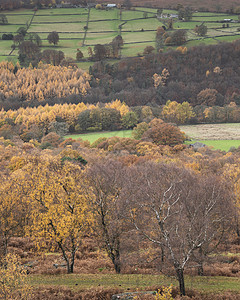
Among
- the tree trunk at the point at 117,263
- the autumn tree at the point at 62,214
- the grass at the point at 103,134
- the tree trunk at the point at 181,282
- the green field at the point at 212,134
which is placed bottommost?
the grass at the point at 103,134

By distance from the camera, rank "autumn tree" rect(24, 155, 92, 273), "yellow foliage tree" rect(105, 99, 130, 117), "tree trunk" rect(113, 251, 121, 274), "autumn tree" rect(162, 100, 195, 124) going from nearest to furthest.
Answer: "autumn tree" rect(24, 155, 92, 273) → "tree trunk" rect(113, 251, 121, 274) → "autumn tree" rect(162, 100, 195, 124) → "yellow foliage tree" rect(105, 99, 130, 117)

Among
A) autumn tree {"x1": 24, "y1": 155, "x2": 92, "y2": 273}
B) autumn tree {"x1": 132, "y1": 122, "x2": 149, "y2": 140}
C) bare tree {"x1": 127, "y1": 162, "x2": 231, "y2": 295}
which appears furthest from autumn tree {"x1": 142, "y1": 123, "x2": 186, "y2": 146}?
autumn tree {"x1": 24, "y1": 155, "x2": 92, "y2": 273}

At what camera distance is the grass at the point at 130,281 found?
33.3 metres

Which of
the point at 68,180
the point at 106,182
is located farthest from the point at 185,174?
the point at 68,180

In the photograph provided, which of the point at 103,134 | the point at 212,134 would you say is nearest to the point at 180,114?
the point at 212,134

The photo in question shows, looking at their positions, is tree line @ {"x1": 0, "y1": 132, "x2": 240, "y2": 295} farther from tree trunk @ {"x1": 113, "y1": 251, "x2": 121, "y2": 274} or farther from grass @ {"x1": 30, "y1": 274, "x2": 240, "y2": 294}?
grass @ {"x1": 30, "y1": 274, "x2": 240, "y2": 294}

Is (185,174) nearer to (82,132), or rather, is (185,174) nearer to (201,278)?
(201,278)

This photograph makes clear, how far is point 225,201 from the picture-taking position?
4775 centimetres

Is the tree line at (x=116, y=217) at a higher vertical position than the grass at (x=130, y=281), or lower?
higher

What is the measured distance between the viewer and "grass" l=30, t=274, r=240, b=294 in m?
33.3

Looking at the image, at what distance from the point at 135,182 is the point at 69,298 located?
27.1 m

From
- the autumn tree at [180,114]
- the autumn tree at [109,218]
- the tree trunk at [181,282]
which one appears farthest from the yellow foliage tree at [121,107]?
the tree trunk at [181,282]

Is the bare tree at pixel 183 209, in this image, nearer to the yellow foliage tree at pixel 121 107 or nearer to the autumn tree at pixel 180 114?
the yellow foliage tree at pixel 121 107

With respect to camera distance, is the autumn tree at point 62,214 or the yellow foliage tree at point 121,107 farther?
the yellow foliage tree at point 121,107
